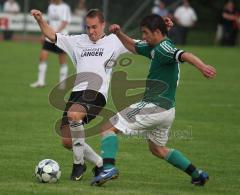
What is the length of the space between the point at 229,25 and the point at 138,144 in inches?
952

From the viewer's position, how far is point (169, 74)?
27.0ft

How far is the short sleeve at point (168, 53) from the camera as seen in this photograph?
7.92 meters

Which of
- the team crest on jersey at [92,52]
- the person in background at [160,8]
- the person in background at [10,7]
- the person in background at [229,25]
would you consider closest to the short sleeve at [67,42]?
the team crest on jersey at [92,52]

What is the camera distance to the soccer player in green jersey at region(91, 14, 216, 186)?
318 inches

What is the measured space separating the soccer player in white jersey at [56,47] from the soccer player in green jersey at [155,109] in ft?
31.7

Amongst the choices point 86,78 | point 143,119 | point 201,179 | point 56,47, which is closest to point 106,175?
point 143,119

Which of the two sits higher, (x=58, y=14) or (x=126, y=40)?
(x=126, y=40)

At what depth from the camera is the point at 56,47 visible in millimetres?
17969

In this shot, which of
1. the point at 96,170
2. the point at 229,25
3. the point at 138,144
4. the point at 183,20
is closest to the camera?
the point at 96,170

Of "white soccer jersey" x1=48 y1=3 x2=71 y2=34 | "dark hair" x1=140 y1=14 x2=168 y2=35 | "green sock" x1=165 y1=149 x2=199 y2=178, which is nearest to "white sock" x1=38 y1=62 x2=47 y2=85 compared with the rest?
"white soccer jersey" x1=48 y1=3 x2=71 y2=34

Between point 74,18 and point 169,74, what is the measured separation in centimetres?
2607

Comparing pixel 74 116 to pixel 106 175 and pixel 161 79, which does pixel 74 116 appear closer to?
pixel 106 175

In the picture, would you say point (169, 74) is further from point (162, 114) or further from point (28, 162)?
point (28, 162)

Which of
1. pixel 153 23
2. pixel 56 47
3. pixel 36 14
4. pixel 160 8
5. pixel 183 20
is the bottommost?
pixel 183 20
